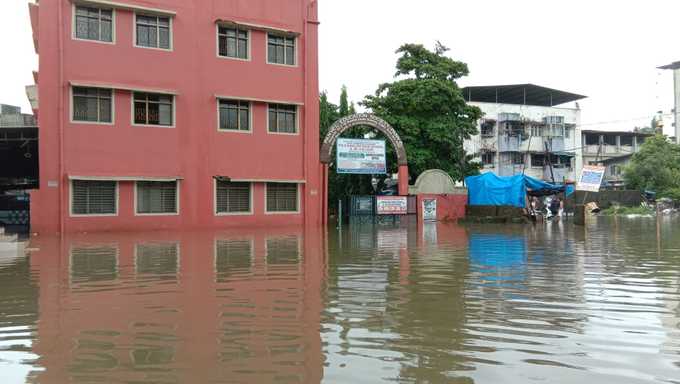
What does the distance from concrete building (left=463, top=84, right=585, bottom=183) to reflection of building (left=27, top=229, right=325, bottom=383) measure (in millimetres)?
44266

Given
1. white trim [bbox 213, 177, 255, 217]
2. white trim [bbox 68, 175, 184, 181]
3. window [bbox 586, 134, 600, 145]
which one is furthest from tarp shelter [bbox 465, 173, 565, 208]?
window [bbox 586, 134, 600, 145]

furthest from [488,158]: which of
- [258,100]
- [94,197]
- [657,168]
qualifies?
[94,197]

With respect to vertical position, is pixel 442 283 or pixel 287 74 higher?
pixel 287 74

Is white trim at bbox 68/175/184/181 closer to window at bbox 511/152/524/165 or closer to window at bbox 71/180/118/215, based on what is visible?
window at bbox 71/180/118/215

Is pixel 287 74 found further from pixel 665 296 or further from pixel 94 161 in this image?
pixel 665 296

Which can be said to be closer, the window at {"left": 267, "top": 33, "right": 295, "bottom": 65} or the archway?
the window at {"left": 267, "top": 33, "right": 295, "bottom": 65}

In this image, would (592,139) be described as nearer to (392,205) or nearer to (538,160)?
(538,160)

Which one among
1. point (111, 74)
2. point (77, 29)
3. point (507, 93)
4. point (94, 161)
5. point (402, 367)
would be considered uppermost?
point (507, 93)

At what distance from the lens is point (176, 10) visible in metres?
22.8

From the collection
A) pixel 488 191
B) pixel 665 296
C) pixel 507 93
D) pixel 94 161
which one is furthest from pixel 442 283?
pixel 507 93

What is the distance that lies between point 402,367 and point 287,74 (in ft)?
72.8

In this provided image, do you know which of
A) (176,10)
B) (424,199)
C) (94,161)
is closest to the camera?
(94,161)

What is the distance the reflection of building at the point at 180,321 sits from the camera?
3.78 meters

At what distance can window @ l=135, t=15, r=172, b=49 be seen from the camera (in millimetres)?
22312
